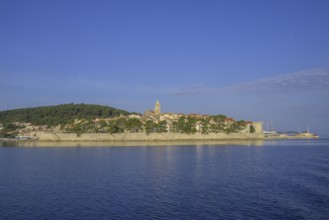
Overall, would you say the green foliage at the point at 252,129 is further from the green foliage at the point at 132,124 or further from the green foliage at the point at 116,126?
the green foliage at the point at 116,126

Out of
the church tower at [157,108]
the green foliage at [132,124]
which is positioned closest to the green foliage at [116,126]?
the green foliage at [132,124]

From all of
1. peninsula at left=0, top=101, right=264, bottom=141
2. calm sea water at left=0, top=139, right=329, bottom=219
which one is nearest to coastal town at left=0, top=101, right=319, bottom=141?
peninsula at left=0, top=101, right=264, bottom=141

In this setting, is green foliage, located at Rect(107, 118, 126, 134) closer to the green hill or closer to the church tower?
the church tower

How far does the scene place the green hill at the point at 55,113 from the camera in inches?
5148

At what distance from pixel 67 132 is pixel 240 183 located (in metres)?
76.8

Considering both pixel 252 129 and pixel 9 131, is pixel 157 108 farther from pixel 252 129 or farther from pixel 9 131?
pixel 9 131

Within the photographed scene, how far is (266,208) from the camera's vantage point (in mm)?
15375

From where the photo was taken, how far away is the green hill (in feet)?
429

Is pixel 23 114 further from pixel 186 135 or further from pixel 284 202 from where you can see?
pixel 284 202

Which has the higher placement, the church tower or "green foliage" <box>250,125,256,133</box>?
the church tower

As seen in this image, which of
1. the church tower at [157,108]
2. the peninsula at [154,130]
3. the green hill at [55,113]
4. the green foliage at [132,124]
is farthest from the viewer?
the church tower at [157,108]

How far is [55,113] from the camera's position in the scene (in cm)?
13488

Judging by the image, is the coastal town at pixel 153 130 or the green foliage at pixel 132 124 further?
the coastal town at pixel 153 130

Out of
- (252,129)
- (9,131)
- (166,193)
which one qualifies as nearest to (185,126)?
(252,129)
